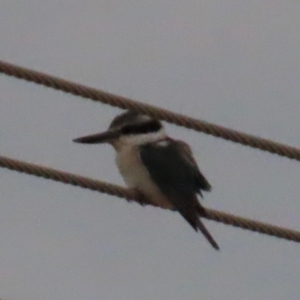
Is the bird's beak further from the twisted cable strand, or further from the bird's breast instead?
the twisted cable strand

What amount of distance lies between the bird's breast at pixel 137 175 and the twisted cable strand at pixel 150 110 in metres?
1.82

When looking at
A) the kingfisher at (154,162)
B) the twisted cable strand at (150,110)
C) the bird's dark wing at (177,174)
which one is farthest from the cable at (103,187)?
the kingfisher at (154,162)

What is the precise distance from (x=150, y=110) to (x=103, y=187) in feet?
1.99

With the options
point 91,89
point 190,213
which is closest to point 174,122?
point 91,89

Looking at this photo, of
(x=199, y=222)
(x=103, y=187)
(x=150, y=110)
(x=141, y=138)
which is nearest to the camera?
(x=150, y=110)

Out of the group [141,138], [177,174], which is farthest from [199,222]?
[141,138]

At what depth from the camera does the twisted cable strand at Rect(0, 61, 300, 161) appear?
4652 millimetres

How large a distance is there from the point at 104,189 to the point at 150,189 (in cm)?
152

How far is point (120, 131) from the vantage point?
281 inches

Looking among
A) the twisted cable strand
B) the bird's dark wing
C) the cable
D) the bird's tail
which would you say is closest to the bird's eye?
the bird's dark wing

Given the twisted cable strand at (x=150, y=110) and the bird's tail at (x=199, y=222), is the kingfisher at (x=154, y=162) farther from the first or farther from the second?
the twisted cable strand at (x=150, y=110)

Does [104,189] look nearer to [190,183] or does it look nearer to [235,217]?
[235,217]

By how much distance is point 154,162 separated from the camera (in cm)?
698

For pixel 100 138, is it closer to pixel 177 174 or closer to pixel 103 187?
pixel 177 174
